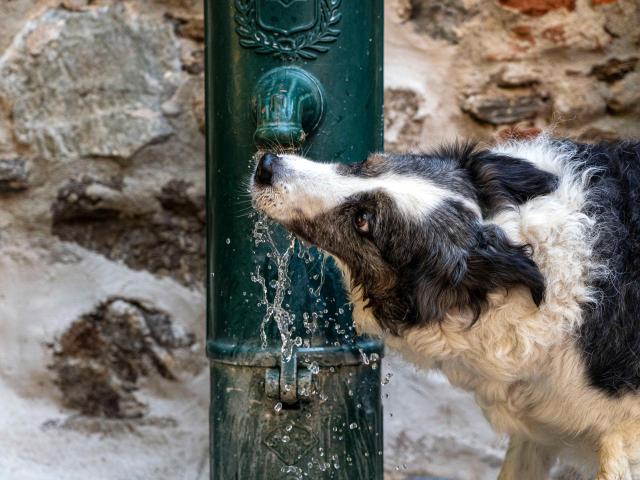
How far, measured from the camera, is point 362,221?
1.91 metres

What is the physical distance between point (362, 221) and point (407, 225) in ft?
0.29

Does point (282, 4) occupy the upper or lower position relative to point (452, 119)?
upper

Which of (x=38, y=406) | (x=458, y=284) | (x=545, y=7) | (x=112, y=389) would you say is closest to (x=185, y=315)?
(x=112, y=389)

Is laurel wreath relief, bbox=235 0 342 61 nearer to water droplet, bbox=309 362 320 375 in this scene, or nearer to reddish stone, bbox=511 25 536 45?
water droplet, bbox=309 362 320 375

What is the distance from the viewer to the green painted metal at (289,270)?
7.03 ft

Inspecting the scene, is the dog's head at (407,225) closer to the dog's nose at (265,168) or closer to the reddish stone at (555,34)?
the dog's nose at (265,168)

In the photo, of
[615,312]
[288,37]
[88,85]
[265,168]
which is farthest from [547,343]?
[88,85]

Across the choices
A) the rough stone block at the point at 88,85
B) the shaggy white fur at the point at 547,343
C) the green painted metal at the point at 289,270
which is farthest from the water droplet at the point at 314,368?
the rough stone block at the point at 88,85

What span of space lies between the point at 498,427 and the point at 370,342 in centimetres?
35

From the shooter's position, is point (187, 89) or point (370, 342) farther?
point (187, 89)

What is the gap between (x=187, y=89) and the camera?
2.76m

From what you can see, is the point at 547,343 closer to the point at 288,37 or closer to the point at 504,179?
the point at 504,179

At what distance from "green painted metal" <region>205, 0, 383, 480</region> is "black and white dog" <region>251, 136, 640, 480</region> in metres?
0.20

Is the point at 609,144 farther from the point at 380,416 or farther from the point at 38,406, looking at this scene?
the point at 38,406
